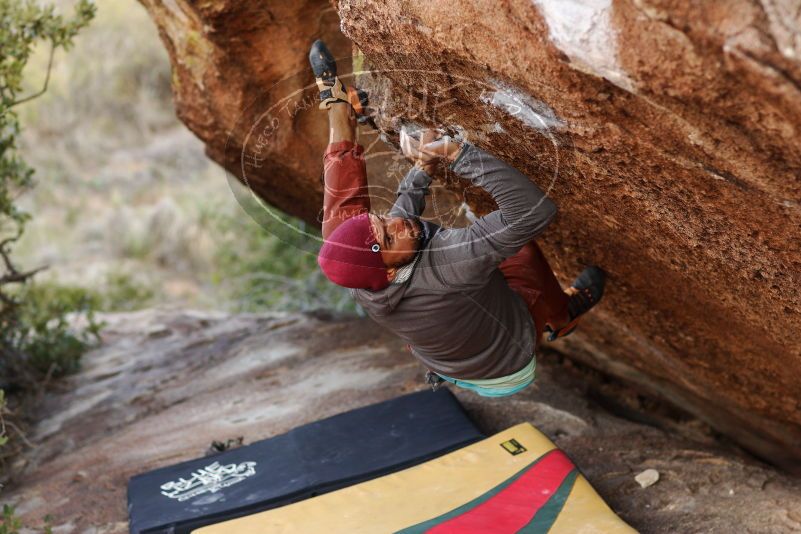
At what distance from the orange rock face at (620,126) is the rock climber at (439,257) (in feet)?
0.66

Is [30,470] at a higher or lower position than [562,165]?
lower

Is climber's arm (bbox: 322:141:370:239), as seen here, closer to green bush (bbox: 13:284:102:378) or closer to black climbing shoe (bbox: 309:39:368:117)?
black climbing shoe (bbox: 309:39:368:117)

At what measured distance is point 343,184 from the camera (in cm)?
256

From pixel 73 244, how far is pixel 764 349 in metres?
9.41

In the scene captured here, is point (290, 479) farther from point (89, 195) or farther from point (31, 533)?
point (89, 195)

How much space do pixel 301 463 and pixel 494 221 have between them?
1733 millimetres

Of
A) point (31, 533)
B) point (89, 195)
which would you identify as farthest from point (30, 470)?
point (89, 195)

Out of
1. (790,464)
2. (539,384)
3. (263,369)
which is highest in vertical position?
(263,369)

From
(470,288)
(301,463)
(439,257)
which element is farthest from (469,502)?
(439,257)

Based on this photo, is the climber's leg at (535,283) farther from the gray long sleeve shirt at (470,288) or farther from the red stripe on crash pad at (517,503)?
the red stripe on crash pad at (517,503)

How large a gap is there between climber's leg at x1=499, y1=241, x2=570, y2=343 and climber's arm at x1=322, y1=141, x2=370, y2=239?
0.64 meters

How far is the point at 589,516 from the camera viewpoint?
292 cm

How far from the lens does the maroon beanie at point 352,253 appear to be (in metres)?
2.37

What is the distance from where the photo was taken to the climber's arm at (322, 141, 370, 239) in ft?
8.32
